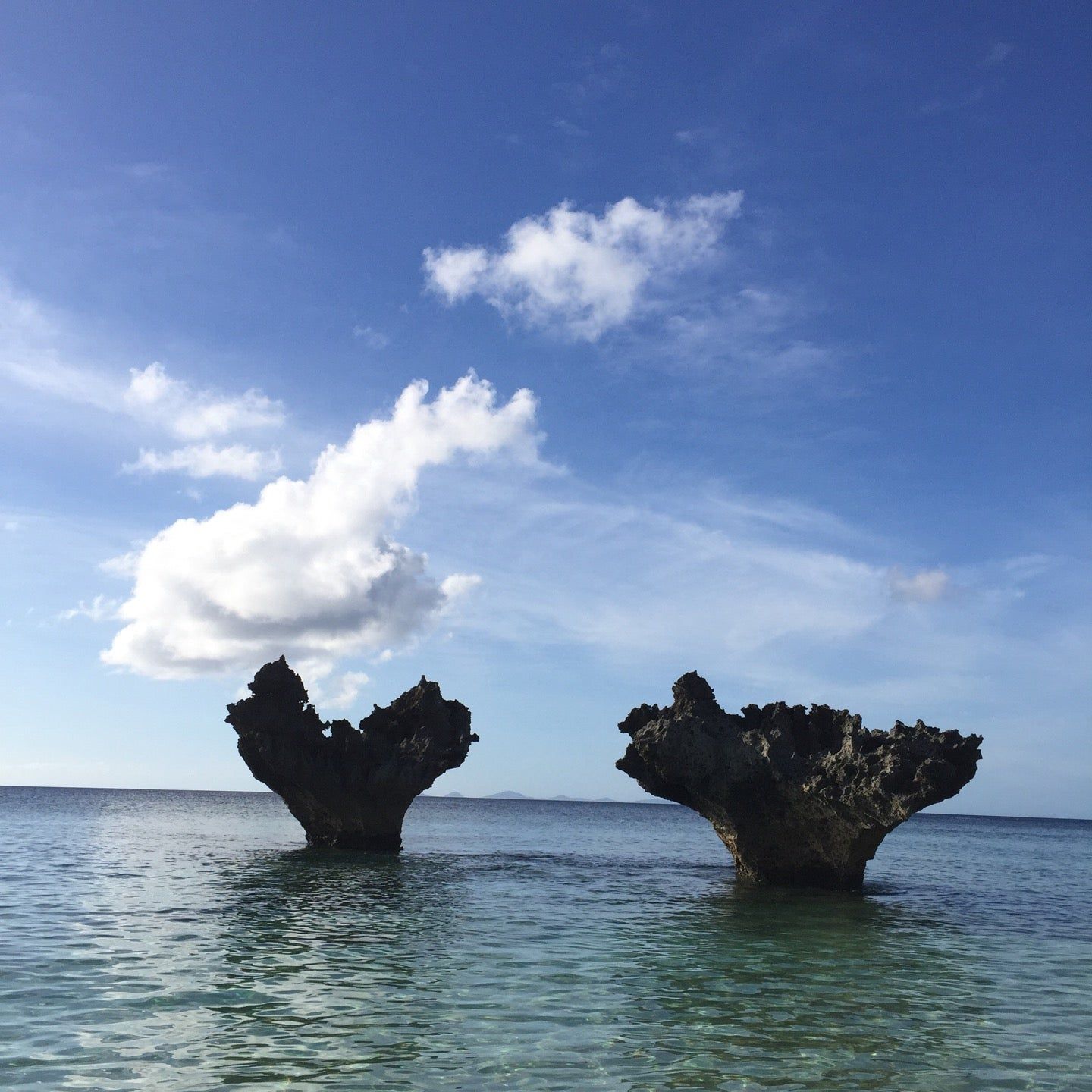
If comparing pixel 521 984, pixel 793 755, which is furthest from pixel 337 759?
pixel 521 984

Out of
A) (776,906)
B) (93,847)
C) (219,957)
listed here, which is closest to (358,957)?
(219,957)

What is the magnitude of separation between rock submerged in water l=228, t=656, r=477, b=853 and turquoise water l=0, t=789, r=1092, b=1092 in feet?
26.5

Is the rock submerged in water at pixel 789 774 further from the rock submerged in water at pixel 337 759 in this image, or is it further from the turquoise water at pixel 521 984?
the rock submerged in water at pixel 337 759

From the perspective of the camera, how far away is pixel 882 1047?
13.5 meters

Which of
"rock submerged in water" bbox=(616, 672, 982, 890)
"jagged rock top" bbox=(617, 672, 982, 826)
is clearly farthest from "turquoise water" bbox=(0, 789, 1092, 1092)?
"jagged rock top" bbox=(617, 672, 982, 826)

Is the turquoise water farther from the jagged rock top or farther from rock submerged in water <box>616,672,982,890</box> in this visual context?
the jagged rock top

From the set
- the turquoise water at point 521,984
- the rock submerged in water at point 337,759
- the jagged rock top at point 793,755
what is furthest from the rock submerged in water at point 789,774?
the rock submerged in water at point 337,759

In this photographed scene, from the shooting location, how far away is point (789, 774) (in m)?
33.5

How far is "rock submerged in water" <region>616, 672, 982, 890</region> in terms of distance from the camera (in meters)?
30.6

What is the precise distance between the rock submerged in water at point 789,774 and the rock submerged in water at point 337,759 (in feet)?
42.7

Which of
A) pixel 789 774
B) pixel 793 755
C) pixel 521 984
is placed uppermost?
pixel 793 755

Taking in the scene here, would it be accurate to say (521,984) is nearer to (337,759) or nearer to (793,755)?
(793,755)

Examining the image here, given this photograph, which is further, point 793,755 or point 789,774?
point 793,755

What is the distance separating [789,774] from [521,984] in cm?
1890
